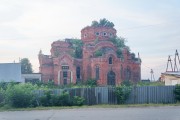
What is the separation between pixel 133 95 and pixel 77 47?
3753 centimetres

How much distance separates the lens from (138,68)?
5991cm

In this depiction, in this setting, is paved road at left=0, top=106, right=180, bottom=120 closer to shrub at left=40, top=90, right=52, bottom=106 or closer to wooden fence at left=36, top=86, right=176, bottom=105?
shrub at left=40, top=90, right=52, bottom=106

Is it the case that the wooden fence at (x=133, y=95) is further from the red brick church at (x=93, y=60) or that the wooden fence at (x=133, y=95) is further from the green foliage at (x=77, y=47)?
the green foliage at (x=77, y=47)

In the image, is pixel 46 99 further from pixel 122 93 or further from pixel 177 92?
pixel 177 92

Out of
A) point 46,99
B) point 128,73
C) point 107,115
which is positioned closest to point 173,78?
point 46,99

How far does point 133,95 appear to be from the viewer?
25.9 m

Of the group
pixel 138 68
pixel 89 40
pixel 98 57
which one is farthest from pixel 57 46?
pixel 138 68

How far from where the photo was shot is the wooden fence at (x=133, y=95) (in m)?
25.7

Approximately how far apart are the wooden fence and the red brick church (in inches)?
1067

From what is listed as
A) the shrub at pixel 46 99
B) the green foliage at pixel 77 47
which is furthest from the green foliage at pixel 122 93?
the green foliage at pixel 77 47

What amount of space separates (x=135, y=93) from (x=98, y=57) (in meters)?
28.3

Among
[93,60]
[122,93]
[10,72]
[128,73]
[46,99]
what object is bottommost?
[46,99]

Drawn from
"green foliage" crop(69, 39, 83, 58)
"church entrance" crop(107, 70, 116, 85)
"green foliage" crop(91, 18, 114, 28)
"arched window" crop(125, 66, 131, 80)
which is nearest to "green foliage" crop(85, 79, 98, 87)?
"church entrance" crop(107, 70, 116, 85)

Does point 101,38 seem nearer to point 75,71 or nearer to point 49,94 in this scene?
point 75,71
